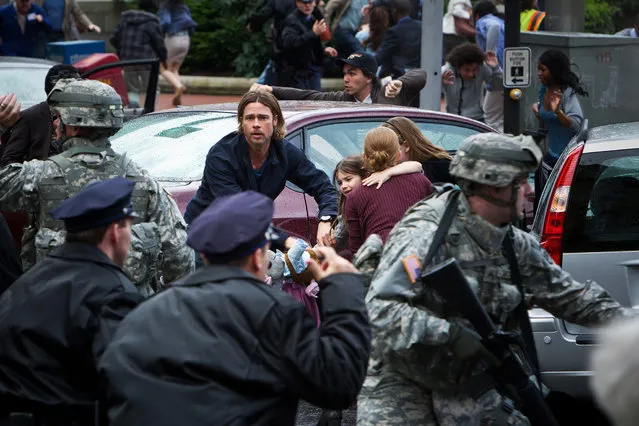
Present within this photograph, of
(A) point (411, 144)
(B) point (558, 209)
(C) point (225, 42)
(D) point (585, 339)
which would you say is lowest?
(D) point (585, 339)

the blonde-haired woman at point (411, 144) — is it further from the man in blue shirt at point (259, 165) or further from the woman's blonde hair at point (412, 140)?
the man in blue shirt at point (259, 165)

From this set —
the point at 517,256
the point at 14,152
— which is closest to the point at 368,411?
the point at 517,256

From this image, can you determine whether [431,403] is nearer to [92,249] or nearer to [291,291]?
[92,249]

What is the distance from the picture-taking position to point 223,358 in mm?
3277

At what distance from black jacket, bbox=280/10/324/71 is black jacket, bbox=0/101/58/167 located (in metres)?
5.59

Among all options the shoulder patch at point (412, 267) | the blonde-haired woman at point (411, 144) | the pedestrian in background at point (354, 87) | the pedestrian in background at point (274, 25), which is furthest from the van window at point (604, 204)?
the pedestrian in background at point (274, 25)

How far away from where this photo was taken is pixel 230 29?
22859 mm

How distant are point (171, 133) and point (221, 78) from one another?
14.1 m

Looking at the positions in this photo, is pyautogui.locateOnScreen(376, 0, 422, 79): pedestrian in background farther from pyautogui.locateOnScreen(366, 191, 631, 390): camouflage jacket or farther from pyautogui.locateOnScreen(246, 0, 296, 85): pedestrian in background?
pyautogui.locateOnScreen(366, 191, 631, 390): camouflage jacket

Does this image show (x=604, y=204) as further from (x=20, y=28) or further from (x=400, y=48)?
(x=20, y=28)

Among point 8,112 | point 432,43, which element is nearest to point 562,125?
point 432,43

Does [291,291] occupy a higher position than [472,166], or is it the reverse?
[472,166]

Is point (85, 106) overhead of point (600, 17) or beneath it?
overhead

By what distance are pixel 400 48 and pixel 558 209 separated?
7.27 meters
